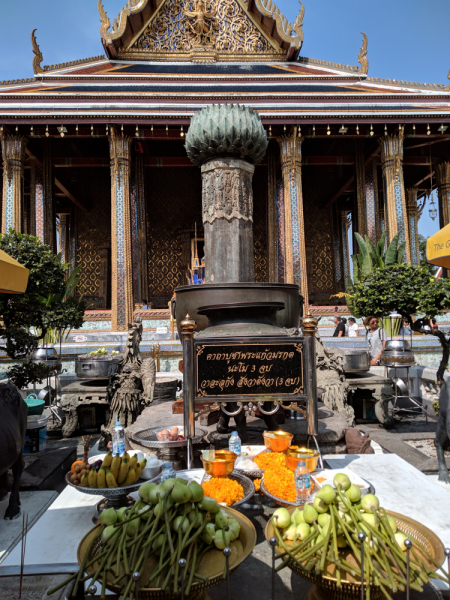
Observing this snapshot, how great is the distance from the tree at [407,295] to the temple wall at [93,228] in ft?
44.3

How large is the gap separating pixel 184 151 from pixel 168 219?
3.05 metres

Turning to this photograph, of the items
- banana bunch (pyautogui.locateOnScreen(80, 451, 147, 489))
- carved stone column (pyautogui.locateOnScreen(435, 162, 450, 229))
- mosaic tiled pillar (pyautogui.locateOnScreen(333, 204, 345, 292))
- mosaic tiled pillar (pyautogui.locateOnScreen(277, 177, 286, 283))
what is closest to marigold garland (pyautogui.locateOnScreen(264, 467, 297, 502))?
banana bunch (pyautogui.locateOnScreen(80, 451, 147, 489))

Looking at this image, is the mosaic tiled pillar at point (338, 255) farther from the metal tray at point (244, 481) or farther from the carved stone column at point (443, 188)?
the metal tray at point (244, 481)

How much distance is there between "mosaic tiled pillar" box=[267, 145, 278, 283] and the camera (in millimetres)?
15039

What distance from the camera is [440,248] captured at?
4918mm

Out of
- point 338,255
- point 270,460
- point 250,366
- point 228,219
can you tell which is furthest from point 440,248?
point 338,255

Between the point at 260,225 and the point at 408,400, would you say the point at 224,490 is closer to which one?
the point at 408,400

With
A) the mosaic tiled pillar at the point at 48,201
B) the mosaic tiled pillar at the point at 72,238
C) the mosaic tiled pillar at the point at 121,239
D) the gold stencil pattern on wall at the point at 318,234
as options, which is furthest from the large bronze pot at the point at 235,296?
the mosaic tiled pillar at the point at 72,238

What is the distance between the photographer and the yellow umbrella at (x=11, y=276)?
13.3 ft

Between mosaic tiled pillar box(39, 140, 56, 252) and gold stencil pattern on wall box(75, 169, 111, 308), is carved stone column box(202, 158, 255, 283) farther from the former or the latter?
gold stencil pattern on wall box(75, 169, 111, 308)

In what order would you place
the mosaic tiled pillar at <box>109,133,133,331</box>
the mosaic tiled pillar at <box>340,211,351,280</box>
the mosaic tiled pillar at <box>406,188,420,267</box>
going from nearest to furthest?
the mosaic tiled pillar at <box>109,133,133,331</box>, the mosaic tiled pillar at <box>340,211,351,280</box>, the mosaic tiled pillar at <box>406,188,420,267</box>

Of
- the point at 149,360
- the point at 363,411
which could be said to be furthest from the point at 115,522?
the point at 363,411

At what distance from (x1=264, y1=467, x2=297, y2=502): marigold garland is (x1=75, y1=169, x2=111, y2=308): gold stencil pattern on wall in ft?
55.5

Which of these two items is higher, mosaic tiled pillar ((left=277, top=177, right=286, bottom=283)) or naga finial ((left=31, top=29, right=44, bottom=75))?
naga finial ((left=31, top=29, right=44, bottom=75))
